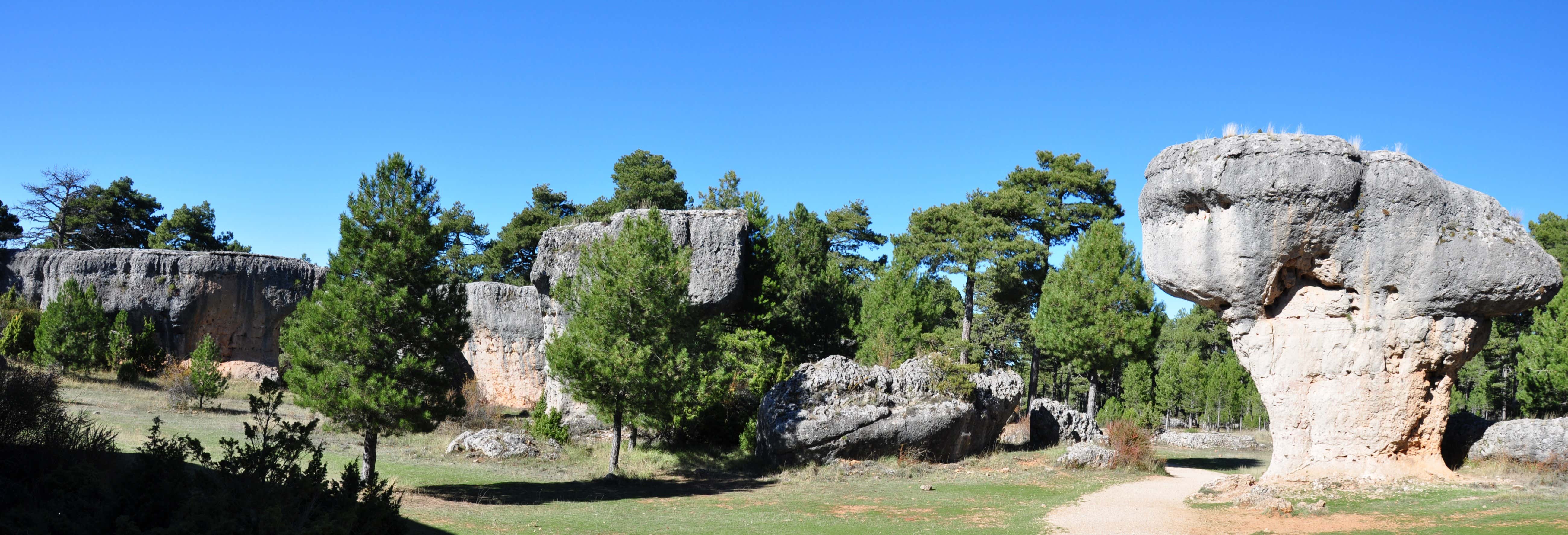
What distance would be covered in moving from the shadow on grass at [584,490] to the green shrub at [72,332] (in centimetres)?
1835

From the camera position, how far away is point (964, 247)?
35094 mm

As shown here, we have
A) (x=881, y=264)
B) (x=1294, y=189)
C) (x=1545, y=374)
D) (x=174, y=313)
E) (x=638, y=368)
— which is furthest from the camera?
(x=881, y=264)

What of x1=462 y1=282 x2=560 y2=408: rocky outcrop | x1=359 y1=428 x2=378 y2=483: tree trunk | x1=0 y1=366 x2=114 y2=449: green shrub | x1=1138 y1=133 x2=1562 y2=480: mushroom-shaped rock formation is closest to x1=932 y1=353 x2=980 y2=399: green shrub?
x1=1138 y1=133 x2=1562 y2=480: mushroom-shaped rock formation

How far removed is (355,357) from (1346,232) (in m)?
19.2

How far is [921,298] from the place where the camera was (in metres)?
34.1

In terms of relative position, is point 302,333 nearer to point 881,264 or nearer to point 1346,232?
point 1346,232

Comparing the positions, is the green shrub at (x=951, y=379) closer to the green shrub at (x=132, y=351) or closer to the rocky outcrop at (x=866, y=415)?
the rocky outcrop at (x=866, y=415)

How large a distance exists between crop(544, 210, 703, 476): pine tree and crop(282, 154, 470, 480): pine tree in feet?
12.1

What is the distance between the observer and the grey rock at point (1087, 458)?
22.9m

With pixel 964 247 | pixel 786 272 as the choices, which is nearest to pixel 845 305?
pixel 786 272

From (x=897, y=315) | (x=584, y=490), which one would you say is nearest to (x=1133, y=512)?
(x=584, y=490)

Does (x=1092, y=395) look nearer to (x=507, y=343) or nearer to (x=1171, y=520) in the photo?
(x=1171, y=520)

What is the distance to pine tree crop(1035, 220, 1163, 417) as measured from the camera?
30.5 meters

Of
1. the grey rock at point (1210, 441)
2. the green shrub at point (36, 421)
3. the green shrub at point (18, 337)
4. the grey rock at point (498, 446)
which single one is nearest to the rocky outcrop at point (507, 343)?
the grey rock at point (498, 446)
